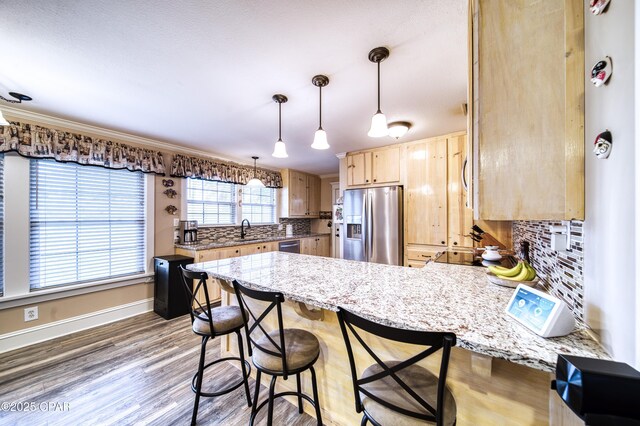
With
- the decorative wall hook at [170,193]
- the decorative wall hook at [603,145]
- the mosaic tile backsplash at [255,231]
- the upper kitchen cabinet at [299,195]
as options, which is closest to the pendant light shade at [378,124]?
the decorative wall hook at [603,145]

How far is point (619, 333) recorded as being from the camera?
65 cm

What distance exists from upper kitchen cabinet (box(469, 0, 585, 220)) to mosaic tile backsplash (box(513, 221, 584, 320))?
163 mm

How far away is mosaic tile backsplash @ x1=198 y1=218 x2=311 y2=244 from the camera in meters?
4.25

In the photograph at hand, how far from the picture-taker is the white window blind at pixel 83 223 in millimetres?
2705

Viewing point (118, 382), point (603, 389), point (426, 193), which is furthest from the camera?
point (426, 193)

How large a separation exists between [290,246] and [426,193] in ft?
9.48

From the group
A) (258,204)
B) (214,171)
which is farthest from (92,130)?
(258,204)

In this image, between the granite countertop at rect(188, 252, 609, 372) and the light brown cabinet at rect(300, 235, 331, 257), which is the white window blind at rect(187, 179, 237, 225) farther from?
the granite countertop at rect(188, 252, 609, 372)

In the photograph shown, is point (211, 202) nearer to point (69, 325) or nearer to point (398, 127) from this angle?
point (69, 325)

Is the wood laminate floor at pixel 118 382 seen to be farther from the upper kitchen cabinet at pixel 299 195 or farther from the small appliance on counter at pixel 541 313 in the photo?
the upper kitchen cabinet at pixel 299 195

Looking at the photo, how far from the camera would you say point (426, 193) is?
341cm

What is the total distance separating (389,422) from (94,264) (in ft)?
12.5

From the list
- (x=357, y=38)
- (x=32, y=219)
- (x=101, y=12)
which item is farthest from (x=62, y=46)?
(x=32, y=219)

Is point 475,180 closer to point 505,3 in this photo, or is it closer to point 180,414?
point 505,3
